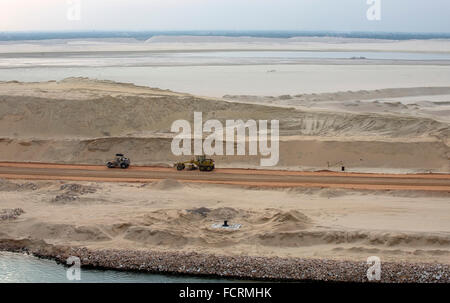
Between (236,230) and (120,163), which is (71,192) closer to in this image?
(120,163)

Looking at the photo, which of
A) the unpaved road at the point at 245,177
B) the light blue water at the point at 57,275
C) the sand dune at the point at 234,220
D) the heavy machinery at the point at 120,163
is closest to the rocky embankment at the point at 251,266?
the light blue water at the point at 57,275

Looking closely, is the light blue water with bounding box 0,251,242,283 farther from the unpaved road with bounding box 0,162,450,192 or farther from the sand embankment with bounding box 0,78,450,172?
the sand embankment with bounding box 0,78,450,172

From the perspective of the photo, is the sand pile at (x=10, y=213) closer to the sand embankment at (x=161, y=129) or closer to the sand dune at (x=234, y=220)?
the sand dune at (x=234, y=220)

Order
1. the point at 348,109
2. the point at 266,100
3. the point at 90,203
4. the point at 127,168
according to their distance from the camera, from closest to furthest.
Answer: the point at 90,203 < the point at 127,168 < the point at 348,109 < the point at 266,100

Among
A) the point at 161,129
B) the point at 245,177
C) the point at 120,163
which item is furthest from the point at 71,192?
the point at 161,129

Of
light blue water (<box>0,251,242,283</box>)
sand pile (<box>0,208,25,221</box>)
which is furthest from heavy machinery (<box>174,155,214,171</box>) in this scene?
light blue water (<box>0,251,242,283</box>)
